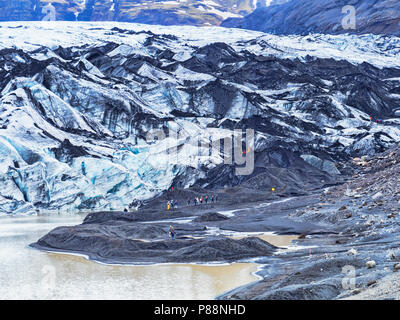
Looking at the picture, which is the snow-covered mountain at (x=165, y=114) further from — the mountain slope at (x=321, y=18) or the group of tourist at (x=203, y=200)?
the mountain slope at (x=321, y=18)

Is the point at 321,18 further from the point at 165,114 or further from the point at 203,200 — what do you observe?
the point at 203,200

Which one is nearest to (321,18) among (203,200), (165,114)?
(165,114)

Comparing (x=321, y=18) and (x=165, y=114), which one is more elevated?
(x=321, y=18)

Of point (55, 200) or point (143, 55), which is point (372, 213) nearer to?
point (55, 200)

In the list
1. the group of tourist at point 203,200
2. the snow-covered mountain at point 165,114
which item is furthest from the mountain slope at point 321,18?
the group of tourist at point 203,200

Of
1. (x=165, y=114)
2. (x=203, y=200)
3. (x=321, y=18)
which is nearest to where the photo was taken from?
(x=203, y=200)

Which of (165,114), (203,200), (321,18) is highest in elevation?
(321,18)
